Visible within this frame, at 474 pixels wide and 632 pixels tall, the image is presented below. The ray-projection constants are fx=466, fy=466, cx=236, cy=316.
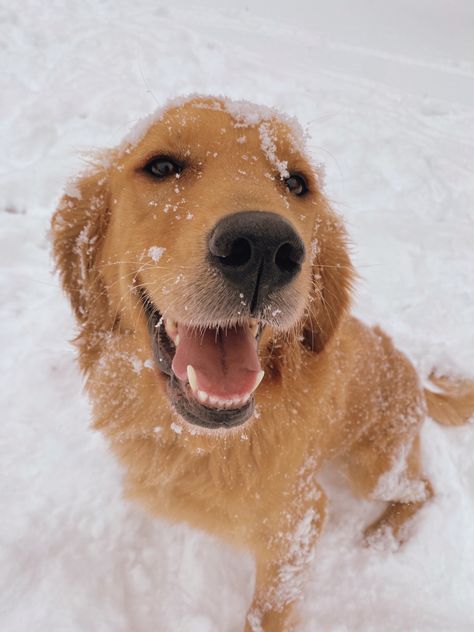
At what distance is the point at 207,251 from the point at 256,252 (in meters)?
0.20

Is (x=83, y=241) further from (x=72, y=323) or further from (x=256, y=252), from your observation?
(x=72, y=323)

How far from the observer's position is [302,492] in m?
2.45

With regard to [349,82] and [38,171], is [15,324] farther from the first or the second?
[349,82]

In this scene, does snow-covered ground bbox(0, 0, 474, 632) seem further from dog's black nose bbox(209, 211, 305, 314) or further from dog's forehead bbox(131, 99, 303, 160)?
dog's black nose bbox(209, 211, 305, 314)

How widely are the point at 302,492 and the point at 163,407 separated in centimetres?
88

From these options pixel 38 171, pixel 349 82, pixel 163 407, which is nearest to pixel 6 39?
pixel 38 171

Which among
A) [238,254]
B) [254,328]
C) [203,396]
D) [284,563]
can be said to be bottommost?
[284,563]

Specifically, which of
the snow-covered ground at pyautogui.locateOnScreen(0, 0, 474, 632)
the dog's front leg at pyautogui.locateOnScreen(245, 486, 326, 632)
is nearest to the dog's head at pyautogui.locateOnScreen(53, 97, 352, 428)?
the dog's front leg at pyautogui.locateOnScreen(245, 486, 326, 632)

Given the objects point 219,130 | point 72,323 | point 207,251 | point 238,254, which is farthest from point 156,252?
point 72,323

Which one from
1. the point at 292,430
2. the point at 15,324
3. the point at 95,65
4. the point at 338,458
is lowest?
the point at 338,458

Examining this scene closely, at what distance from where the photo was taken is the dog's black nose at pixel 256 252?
1473 mm

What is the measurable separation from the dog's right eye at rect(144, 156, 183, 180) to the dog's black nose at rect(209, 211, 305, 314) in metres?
0.64

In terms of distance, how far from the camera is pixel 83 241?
2406mm

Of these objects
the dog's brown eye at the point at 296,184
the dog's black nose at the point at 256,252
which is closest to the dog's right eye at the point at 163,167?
the dog's brown eye at the point at 296,184
